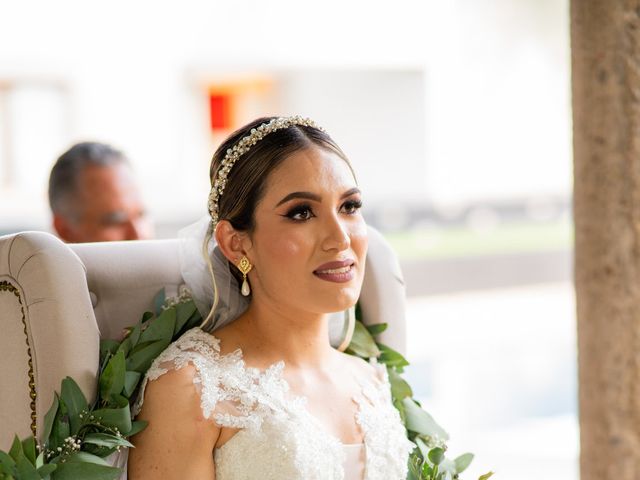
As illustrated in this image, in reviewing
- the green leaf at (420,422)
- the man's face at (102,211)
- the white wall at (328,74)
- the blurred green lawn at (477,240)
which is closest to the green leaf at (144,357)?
the green leaf at (420,422)

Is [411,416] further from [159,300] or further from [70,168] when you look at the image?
[70,168]

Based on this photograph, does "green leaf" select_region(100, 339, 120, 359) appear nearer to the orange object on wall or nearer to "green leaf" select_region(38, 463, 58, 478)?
"green leaf" select_region(38, 463, 58, 478)

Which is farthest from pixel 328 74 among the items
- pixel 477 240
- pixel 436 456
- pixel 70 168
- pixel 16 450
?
pixel 16 450

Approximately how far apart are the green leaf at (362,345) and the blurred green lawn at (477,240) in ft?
19.3

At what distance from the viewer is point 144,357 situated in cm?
177

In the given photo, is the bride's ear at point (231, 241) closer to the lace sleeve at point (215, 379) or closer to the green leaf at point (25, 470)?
the lace sleeve at point (215, 379)

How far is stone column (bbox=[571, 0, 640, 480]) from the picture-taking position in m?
2.38

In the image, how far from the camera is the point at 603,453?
2514 millimetres

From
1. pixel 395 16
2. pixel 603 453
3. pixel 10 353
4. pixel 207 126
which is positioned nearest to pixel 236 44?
pixel 207 126

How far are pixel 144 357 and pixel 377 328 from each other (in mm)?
529

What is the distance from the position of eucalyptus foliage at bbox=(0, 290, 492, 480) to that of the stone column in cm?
66

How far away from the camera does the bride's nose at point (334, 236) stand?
5.78 ft

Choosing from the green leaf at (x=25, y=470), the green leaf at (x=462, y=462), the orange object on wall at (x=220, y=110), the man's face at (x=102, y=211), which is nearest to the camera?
the green leaf at (x=25, y=470)

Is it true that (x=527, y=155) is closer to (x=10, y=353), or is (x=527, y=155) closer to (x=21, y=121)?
(x=21, y=121)
